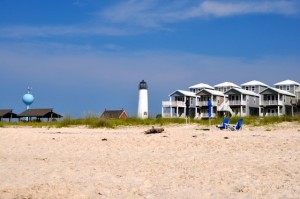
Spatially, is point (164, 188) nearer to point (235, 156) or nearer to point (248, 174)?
point (248, 174)

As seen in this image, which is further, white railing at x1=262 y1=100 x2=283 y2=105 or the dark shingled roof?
white railing at x1=262 y1=100 x2=283 y2=105

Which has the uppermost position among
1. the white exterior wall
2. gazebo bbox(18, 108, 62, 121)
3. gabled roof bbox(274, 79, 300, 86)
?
gabled roof bbox(274, 79, 300, 86)

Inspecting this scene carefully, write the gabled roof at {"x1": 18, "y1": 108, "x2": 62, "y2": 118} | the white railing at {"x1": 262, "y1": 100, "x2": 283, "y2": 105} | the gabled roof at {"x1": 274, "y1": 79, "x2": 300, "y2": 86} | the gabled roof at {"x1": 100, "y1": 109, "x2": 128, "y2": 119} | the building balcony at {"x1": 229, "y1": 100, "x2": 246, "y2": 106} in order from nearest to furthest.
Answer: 1. the gabled roof at {"x1": 18, "y1": 108, "x2": 62, "y2": 118}
2. the gabled roof at {"x1": 100, "y1": 109, "x2": 128, "y2": 119}
3. the white railing at {"x1": 262, "y1": 100, "x2": 283, "y2": 105}
4. the building balcony at {"x1": 229, "y1": 100, "x2": 246, "y2": 106}
5. the gabled roof at {"x1": 274, "y1": 79, "x2": 300, "y2": 86}

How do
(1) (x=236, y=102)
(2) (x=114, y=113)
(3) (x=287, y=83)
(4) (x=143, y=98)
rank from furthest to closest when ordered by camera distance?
(3) (x=287, y=83)
(1) (x=236, y=102)
(2) (x=114, y=113)
(4) (x=143, y=98)

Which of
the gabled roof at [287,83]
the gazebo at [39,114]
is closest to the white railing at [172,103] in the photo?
the gazebo at [39,114]

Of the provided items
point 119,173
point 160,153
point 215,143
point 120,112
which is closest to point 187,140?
point 215,143

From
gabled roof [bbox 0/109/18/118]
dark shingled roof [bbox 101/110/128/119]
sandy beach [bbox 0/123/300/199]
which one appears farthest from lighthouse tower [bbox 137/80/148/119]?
sandy beach [bbox 0/123/300/199]

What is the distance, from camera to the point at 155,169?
852cm

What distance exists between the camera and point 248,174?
763 cm

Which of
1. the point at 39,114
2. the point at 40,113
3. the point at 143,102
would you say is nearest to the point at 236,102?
the point at 143,102

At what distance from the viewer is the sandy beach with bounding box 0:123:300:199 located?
21.9 ft

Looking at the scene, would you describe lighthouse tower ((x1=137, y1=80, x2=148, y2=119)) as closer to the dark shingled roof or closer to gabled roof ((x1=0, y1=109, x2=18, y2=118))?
the dark shingled roof

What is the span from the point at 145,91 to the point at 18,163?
37.2m

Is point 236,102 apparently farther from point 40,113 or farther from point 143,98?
point 40,113
